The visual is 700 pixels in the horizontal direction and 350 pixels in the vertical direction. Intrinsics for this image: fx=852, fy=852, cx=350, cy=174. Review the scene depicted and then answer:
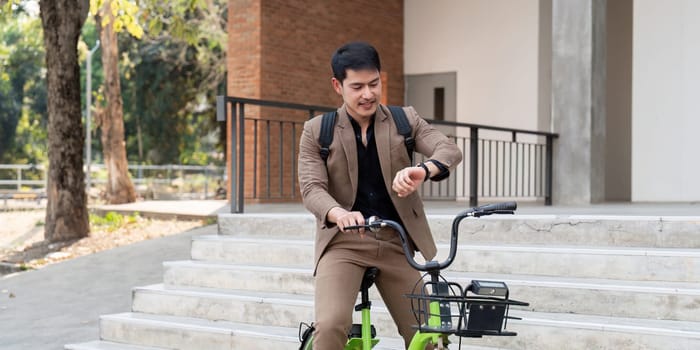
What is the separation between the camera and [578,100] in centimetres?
1113

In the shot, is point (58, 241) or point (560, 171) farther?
point (58, 241)

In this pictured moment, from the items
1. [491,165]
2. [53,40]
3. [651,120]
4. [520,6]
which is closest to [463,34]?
[520,6]

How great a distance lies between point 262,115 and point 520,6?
4.88 m

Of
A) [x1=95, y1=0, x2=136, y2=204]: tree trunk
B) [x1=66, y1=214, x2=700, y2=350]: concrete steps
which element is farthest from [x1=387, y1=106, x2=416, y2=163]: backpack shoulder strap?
[x1=95, y1=0, x2=136, y2=204]: tree trunk

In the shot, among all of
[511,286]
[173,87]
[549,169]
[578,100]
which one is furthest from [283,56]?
[173,87]

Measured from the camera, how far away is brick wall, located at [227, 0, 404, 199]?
542 inches

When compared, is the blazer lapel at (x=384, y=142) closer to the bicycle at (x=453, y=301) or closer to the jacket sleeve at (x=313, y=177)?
the jacket sleeve at (x=313, y=177)

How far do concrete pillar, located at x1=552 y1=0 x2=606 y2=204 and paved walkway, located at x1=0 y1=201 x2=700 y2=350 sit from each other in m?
1.49

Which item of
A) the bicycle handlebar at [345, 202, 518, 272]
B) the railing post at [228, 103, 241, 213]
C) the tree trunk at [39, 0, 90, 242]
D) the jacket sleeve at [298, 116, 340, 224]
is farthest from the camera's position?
the tree trunk at [39, 0, 90, 242]

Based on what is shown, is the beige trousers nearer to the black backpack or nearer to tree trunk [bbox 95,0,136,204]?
the black backpack

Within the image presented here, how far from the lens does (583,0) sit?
11266 mm

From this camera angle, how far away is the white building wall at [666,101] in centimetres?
1157

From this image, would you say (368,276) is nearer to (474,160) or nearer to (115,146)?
(474,160)

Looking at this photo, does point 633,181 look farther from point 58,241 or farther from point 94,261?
point 58,241
